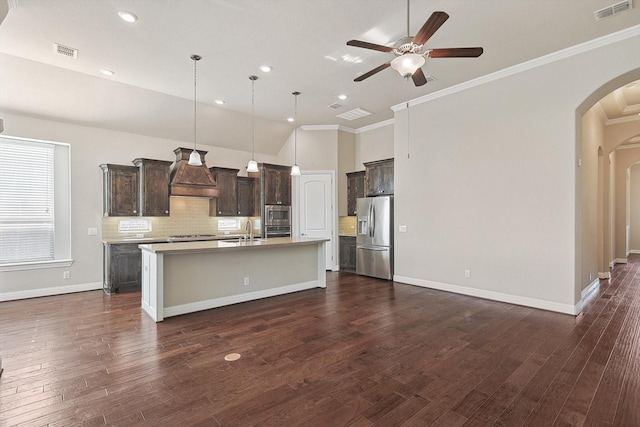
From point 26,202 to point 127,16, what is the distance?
4215 millimetres

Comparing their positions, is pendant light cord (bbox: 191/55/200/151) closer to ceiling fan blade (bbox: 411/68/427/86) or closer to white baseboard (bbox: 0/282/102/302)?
ceiling fan blade (bbox: 411/68/427/86)

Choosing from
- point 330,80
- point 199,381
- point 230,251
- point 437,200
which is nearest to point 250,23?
point 330,80

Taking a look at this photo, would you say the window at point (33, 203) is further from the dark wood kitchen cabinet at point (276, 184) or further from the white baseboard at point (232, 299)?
the dark wood kitchen cabinet at point (276, 184)

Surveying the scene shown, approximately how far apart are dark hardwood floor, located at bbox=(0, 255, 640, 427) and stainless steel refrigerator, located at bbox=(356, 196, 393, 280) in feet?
6.44

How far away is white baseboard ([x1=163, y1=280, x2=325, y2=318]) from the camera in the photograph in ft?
14.2

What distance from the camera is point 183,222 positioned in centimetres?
715

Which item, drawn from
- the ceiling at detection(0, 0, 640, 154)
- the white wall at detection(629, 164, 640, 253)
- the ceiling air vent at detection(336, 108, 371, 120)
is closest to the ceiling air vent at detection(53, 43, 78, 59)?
the ceiling at detection(0, 0, 640, 154)

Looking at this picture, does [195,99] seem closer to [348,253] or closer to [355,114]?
Answer: [355,114]

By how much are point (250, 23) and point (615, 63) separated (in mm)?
4520

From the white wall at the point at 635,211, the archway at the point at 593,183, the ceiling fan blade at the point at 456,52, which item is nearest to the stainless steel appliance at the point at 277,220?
the ceiling fan blade at the point at 456,52

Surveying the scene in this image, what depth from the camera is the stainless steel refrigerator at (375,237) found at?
6.61 meters

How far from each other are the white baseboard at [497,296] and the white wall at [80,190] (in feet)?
19.9

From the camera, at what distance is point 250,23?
12.0 ft

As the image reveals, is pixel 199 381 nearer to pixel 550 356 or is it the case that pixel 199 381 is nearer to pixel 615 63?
pixel 550 356
